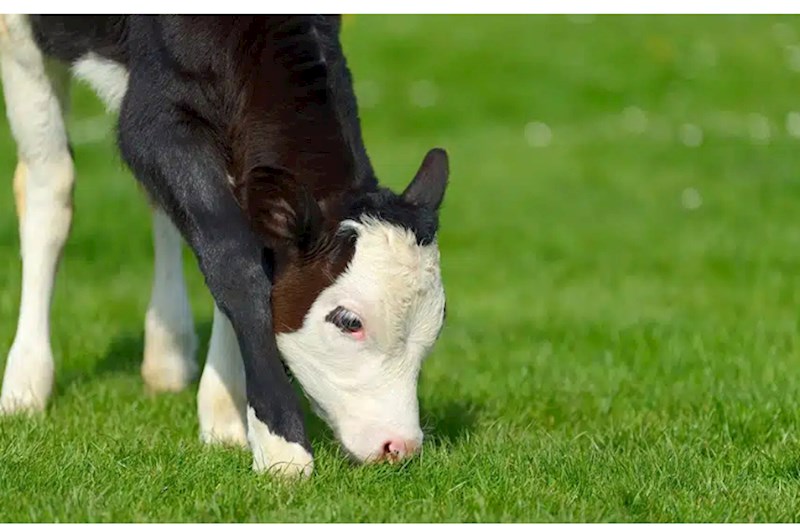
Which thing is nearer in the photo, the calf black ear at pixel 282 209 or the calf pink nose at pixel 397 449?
the calf pink nose at pixel 397 449

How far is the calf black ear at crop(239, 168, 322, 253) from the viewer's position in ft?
Answer: 18.3

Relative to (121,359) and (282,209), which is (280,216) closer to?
(282,209)

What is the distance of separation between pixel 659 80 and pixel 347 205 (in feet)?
59.6

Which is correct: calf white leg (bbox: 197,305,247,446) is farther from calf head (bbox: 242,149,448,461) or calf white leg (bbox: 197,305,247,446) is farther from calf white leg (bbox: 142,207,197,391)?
calf white leg (bbox: 142,207,197,391)

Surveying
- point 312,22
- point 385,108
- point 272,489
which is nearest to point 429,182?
point 312,22

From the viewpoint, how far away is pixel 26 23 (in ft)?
24.4

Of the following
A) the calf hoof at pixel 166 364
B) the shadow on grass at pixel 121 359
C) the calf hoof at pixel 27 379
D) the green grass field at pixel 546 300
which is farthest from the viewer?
the shadow on grass at pixel 121 359

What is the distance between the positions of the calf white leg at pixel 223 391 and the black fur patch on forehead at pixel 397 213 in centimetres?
117

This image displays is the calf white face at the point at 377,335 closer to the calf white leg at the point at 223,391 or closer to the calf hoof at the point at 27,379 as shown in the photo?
the calf white leg at the point at 223,391

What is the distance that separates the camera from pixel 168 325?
26.9 ft

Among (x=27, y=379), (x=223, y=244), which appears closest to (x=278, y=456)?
(x=223, y=244)

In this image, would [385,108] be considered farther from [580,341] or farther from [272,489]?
[272,489]

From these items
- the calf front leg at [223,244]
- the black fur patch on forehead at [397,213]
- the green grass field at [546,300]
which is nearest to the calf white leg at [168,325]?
the green grass field at [546,300]

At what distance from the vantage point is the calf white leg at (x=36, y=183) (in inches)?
295
